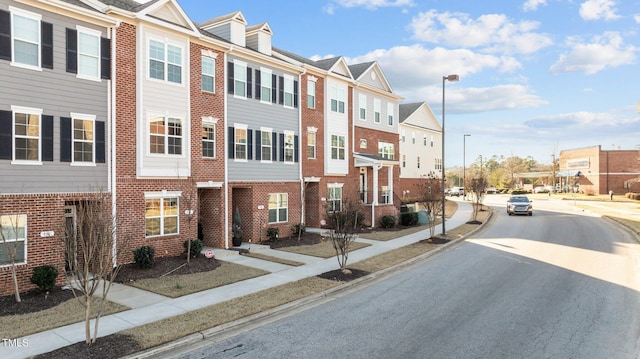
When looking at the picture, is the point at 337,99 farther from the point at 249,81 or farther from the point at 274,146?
the point at 249,81

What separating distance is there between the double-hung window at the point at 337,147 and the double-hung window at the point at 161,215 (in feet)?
42.0

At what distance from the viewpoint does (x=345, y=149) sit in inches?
1135

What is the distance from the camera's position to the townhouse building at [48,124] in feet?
40.7

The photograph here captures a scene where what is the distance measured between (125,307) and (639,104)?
41243 mm

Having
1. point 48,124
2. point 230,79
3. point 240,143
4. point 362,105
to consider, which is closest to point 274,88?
point 230,79

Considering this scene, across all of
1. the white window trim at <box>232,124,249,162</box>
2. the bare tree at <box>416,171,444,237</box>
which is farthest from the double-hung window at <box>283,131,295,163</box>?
the bare tree at <box>416,171,444,237</box>

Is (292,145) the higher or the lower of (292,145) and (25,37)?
the lower

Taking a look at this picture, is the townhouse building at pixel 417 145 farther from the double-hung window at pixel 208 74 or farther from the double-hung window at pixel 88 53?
the double-hung window at pixel 88 53

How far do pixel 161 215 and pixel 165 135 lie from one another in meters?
3.44

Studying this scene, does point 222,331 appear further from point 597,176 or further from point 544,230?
point 597,176

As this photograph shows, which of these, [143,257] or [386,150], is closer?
[143,257]

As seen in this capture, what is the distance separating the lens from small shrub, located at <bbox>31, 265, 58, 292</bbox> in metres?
12.1

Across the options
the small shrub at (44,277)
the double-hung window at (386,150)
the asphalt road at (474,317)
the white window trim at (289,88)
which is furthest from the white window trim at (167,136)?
the double-hung window at (386,150)

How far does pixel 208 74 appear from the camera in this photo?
19078mm
